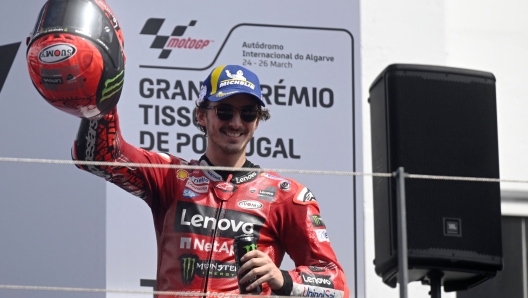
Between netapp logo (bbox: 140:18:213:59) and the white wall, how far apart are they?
0.86 m

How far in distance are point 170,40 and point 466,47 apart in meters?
1.75

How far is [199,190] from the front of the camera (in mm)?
3357

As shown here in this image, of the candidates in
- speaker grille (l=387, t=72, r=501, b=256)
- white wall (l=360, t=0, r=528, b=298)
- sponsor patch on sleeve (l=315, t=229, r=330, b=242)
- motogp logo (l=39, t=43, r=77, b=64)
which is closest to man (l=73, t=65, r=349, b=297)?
→ sponsor patch on sleeve (l=315, t=229, r=330, b=242)

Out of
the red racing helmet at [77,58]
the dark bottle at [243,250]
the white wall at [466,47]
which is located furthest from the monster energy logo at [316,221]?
the white wall at [466,47]

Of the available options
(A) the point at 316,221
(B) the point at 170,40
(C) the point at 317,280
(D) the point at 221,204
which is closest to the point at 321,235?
(A) the point at 316,221

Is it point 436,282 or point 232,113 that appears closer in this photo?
point 232,113

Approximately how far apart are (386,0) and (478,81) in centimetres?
200

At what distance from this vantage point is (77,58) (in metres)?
2.96

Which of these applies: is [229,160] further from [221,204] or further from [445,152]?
[445,152]

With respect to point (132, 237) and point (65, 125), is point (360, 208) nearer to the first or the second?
point (132, 237)

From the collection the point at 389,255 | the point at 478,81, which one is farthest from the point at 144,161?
the point at 478,81

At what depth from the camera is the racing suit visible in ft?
10.5

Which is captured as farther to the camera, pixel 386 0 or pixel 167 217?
pixel 386 0

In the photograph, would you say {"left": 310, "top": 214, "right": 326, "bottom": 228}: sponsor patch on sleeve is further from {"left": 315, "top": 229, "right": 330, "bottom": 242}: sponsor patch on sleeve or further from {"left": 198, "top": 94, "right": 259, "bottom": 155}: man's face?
{"left": 198, "top": 94, "right": 259, "bottom": 155}: man's face
